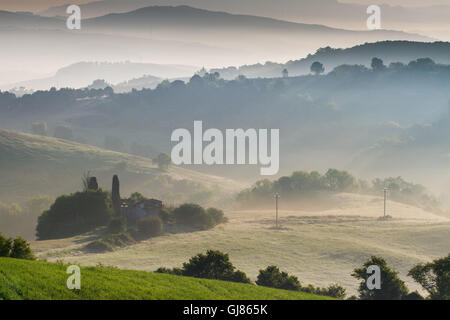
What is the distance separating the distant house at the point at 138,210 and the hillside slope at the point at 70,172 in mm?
58671

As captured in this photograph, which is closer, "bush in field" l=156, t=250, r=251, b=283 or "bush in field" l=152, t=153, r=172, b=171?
"bush in field" l=156, t=250, r=251, b=283

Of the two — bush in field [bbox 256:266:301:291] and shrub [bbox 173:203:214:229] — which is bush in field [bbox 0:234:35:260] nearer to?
bush in field [bbox 256:266:301:291]

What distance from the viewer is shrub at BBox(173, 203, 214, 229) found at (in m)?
76.2

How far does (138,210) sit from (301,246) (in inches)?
906

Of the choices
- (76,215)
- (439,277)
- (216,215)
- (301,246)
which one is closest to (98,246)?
(76,215)

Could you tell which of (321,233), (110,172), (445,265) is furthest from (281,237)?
(110,172)

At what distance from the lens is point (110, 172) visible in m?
155

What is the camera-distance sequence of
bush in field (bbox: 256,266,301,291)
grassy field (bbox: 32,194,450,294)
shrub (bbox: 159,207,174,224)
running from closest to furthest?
1. bush in field (bbox: 256,266,301,291)
2. grassy field (bbox: 32,194,450,294)
3. shrub (bbox: 159,207,174,224)

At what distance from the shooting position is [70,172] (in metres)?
152

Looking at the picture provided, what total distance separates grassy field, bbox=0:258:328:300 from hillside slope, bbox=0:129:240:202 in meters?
104

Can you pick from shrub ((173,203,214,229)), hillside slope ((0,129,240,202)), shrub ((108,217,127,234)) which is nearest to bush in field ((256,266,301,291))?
shrub ((108,217,127,234))

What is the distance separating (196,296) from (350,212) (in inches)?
3019

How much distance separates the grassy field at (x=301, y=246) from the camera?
5553cm

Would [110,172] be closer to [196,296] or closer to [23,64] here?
[23,64]
